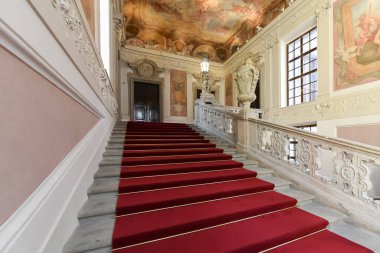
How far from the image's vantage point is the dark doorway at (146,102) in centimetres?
1090

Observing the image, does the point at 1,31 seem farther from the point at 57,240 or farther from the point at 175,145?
the point at 175,145

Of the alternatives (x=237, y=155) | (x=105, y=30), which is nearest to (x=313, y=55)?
(x=237, y=155)

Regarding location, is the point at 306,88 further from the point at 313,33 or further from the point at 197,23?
the point at 197,23

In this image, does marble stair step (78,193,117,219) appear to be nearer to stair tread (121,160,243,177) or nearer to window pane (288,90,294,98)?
stair tread (121,160,243,177)

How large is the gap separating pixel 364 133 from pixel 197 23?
30.2 ft

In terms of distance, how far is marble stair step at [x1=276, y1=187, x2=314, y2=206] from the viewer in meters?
2.55

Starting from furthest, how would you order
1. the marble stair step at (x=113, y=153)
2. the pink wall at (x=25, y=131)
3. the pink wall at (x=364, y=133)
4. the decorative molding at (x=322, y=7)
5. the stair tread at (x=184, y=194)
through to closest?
the decorative molding at (x=322, y=7), the pink wall at (x=364, y=133), the marble stair step at (x=113, y=153), the stair tread at (x=184, y=194), the pink wall at (x=25, y=131)

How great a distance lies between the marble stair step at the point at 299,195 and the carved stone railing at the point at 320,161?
0.38 ft

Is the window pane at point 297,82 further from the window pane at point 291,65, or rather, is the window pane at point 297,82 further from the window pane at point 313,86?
the window pane at point 291,65

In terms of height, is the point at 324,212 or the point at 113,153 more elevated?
the point at 113,153

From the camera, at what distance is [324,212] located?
7.68 ft

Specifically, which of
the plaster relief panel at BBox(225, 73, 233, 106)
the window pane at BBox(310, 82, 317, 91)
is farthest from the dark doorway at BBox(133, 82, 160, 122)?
the window pane at BBox(310, 82, 317, 91)

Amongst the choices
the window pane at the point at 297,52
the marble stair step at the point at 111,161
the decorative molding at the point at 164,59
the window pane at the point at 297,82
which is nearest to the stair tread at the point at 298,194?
the marble stair step at the point at 111,161

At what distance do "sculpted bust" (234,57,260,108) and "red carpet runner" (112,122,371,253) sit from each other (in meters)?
1.72
